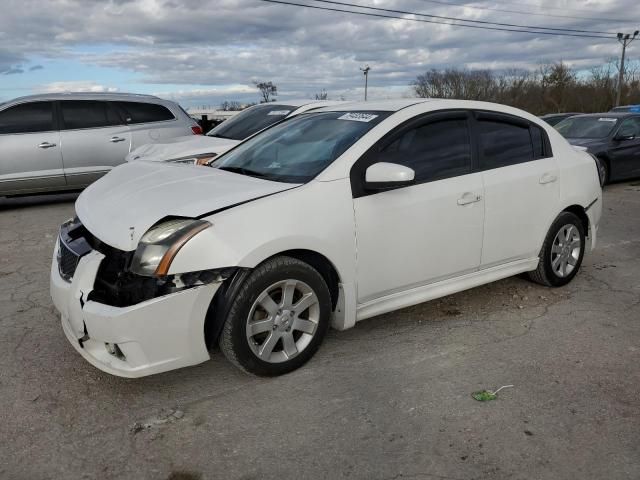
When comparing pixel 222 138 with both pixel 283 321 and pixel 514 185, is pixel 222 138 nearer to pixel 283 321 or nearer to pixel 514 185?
pixel 514 185

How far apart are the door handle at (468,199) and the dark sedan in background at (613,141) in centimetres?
795

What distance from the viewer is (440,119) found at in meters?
4.09

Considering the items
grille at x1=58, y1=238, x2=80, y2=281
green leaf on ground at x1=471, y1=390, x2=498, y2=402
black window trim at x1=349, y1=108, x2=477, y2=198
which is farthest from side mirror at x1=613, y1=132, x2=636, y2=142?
grille at x1=58, y1=238, x2=80, y2=281

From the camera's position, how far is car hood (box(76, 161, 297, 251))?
307cm

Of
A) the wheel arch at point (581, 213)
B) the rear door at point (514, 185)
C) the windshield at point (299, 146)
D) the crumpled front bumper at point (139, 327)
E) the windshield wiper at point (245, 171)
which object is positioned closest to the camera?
the crumpled front bumper at point (139, 327)

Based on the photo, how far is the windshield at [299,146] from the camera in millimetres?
3691

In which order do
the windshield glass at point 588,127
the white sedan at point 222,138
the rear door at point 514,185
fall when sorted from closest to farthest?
the rear door at point 514,185
the white sedan at point 222,138
the windshield glass at point 588,127

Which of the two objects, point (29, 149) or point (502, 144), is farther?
point (29, 149)

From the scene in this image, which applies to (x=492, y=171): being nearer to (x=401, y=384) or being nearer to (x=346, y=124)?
(x=346, y=124)

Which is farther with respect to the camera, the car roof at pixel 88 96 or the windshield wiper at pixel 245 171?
the car roof at pixel 88 96

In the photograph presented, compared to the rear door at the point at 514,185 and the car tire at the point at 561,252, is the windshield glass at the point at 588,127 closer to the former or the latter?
the car tire at the point at 561,252

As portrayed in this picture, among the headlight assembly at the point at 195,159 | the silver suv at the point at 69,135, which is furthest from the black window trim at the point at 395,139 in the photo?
the silver suv at the point at 69,135

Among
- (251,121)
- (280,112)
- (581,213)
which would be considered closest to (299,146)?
(581,213)

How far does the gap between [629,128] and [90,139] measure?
33.3 feet
